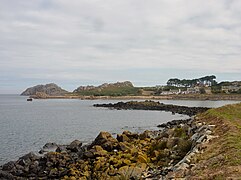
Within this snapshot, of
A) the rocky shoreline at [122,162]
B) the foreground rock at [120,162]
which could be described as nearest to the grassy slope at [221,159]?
the rocky shoreline at [122,162]

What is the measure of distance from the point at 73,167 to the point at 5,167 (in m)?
4.90

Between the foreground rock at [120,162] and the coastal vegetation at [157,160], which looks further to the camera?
the foreground rock at [120,162]

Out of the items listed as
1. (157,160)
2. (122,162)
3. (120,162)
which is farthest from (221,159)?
(120,162)

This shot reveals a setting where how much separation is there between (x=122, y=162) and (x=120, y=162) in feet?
0.40

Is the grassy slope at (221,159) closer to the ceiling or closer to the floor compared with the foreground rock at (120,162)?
closer to the ceiling

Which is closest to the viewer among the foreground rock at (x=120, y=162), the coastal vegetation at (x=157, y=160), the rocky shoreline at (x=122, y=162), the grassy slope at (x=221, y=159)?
the grassy slope at (x=221, y=159)

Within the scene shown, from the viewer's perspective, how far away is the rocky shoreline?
12.8 meters

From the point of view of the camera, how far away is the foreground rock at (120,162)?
1322 centimetres

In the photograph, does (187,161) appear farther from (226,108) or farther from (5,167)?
(226,108)

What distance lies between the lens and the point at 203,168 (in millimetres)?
10039

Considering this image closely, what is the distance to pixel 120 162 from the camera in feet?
53.9

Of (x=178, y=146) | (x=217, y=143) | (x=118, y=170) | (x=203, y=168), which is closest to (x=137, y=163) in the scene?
(x=118, y=170)

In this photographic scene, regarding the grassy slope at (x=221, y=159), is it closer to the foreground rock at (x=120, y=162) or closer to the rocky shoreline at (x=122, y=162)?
the rocky shoreline at (x=122, y=162)

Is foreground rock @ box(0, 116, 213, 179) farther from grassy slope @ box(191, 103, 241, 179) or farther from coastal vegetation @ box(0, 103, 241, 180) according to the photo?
grassy slope @ box(191, 103, 241, 179)
